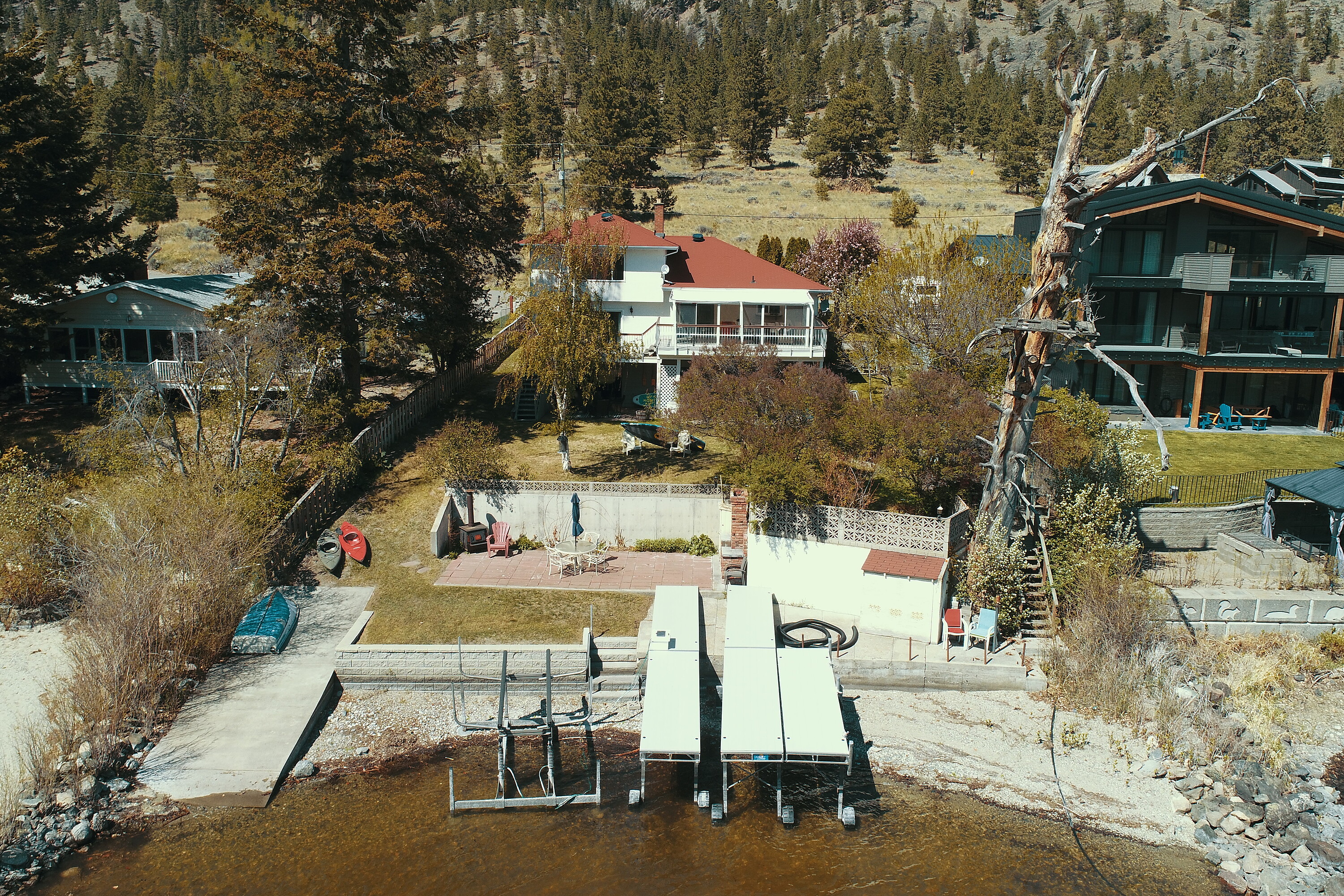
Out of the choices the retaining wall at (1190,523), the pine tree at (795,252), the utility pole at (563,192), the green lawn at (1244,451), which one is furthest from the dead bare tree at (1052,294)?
the pine tree at (795,252)

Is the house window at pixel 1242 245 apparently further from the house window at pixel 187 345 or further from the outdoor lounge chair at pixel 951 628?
the house window at pixel 187 345

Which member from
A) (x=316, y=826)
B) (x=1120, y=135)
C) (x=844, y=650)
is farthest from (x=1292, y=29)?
(x=316, y=826)

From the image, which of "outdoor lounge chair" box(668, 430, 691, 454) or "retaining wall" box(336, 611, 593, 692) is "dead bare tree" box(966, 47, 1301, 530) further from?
"retaining wall" box(336, 611, 593, 692)

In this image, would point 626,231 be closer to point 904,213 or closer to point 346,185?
point 346,185

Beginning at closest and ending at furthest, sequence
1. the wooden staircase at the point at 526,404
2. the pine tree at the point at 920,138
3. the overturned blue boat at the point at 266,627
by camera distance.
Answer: the overturned blue boat at the point at 266,627
the wooden staircase at the point at 526,404
the pine tree at the point at 920,138

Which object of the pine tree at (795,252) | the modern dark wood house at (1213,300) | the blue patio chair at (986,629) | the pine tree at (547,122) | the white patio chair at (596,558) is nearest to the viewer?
the blue patio chair at (986,629)

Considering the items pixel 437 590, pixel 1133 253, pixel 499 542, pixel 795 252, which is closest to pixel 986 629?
pixel 499 542

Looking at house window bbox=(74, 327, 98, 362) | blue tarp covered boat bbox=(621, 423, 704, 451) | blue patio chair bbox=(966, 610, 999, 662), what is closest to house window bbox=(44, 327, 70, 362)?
house window bbox=(74, 327, 98, 362)
